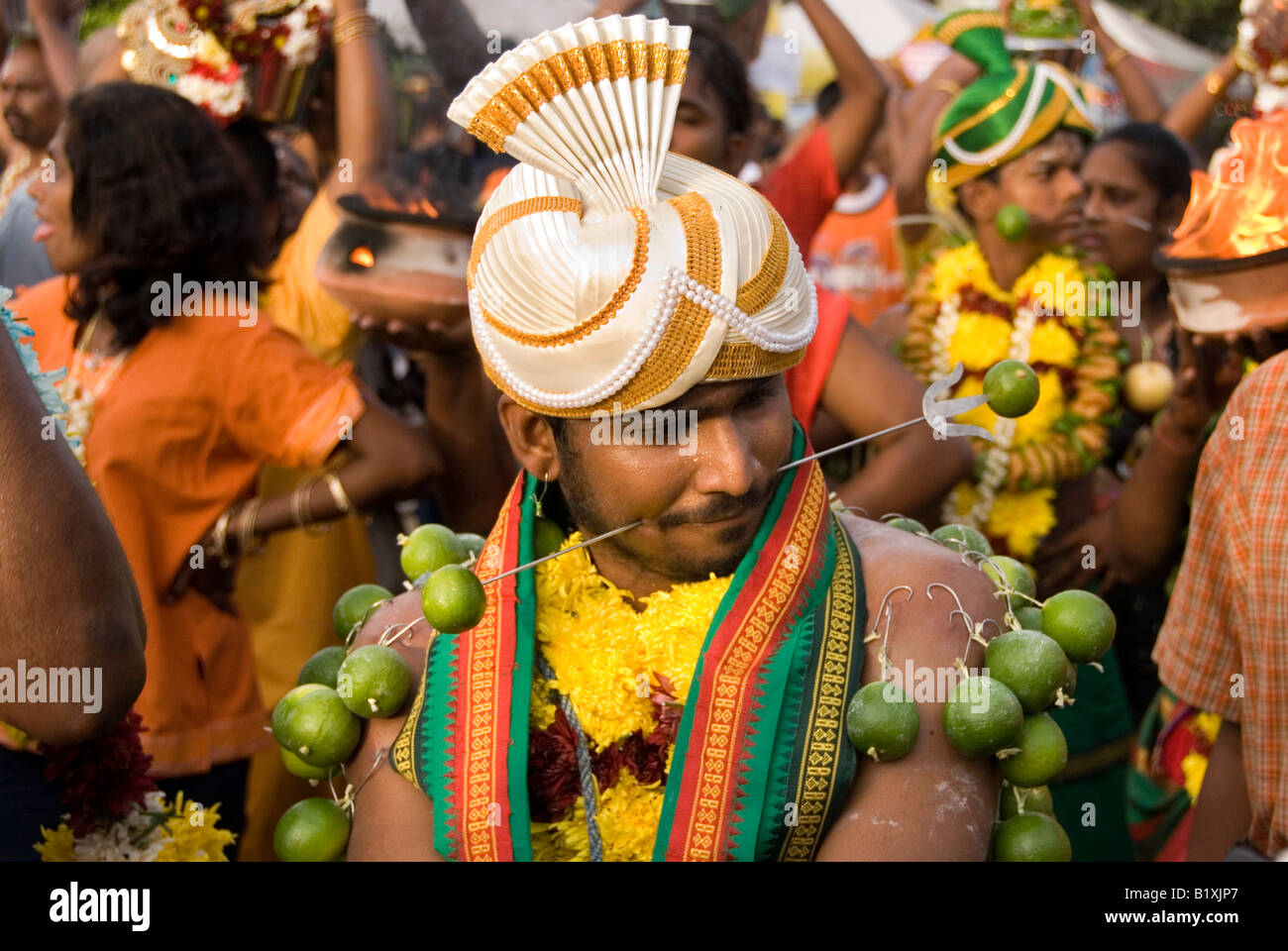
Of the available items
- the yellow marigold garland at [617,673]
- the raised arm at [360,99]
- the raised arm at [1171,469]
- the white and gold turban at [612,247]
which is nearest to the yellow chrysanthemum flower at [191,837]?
the yellow marigold garland at [617,673]

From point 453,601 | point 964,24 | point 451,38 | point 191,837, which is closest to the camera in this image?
point 453,601

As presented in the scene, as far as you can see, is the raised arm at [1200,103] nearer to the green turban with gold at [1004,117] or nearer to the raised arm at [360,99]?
the green turban with gold at [1004,117]

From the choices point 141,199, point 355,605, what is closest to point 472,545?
point 355,605

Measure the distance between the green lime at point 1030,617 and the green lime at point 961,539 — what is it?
0.15m

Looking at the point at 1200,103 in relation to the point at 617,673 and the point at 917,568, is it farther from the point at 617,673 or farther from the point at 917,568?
the point at 617,673

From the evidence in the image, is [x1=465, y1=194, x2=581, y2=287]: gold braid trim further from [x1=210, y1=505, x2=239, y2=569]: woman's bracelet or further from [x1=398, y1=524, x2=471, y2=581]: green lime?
[x1=210, y1=505, x2=239, y2=569]: woman's bracelet

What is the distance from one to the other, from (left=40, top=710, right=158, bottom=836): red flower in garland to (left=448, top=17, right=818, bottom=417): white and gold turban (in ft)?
4.29

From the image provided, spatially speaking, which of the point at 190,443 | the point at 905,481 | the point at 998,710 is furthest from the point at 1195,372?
the point at 190,443

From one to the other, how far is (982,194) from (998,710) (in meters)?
3.44

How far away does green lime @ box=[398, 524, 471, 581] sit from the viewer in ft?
8.66

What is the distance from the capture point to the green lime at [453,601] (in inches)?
86.9

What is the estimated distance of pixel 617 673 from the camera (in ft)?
7.76

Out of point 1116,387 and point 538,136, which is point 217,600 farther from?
point 1116,387

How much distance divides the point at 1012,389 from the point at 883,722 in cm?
56
